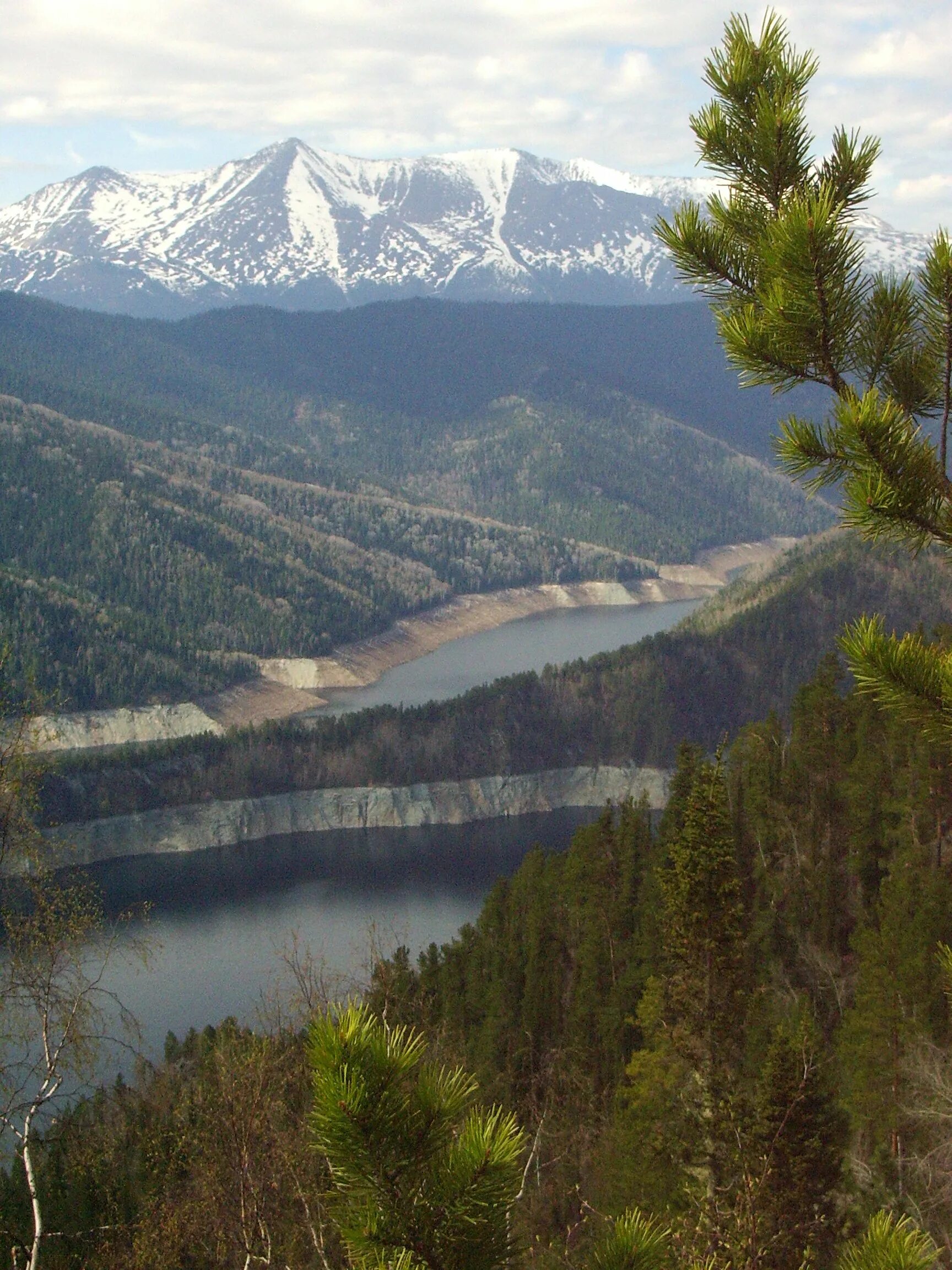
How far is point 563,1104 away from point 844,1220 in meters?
20.0

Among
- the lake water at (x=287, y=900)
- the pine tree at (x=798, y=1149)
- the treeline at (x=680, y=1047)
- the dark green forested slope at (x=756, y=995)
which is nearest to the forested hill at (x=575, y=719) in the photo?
the lake water at (x=287, y=900)

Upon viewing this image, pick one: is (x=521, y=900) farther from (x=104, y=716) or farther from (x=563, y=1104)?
(x=104, y=716)

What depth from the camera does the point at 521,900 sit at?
5894cm

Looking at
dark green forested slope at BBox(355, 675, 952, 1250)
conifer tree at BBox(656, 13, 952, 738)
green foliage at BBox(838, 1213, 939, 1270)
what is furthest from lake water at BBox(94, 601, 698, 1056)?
green foliage at BBox(838, 1213, 939, 1270)

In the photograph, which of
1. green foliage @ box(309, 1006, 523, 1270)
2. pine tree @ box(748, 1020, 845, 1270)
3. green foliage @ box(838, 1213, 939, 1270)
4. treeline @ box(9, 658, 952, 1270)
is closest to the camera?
green foliage @ box(838, 1213, 939, 1270)

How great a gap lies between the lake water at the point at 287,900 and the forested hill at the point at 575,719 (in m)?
7.60

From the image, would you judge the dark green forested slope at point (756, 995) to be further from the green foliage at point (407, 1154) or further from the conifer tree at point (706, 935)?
the green foliage at point (407, 1154)

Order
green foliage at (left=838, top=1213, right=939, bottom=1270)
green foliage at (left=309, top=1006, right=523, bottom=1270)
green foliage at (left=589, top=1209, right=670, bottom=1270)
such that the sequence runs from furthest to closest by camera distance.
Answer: green foliage at (left=589, top=1209, right=670, bottom=1270), green foliage at (left=309, top=1006, right=523, bottom=1270), green foliage at (left=838, top=1213, right=939, bottom=1270)

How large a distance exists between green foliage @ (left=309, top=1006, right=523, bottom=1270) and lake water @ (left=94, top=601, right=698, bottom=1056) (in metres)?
52.4

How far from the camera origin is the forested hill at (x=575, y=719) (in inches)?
4624

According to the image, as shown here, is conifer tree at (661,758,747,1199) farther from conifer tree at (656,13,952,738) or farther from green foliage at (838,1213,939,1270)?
green foliage at (838,1213,939,1270)

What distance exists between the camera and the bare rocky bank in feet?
360

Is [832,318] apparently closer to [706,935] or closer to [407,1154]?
[407,1154]

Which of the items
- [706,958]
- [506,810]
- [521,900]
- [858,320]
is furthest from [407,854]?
[858,320]
